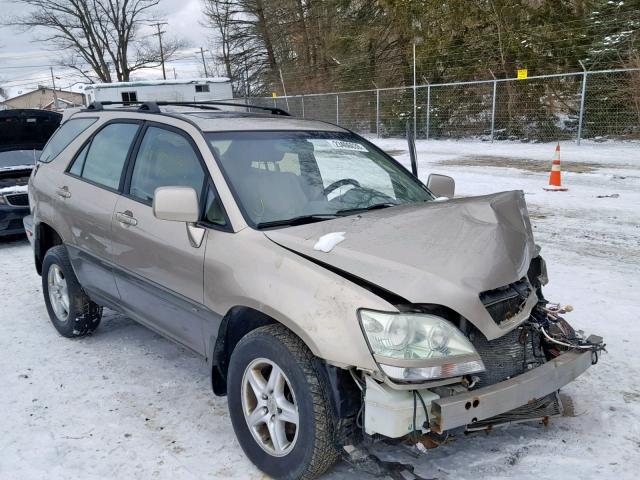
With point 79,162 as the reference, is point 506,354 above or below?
below

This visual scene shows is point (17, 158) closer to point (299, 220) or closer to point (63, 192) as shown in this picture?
point (63, 192)

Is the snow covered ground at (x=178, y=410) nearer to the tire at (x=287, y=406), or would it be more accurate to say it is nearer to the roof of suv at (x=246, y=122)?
the tire at (x=287, y=406)

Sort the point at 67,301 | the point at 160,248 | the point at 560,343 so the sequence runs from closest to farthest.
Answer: the point at 560,343, the point at 160,248, the point at 67,301

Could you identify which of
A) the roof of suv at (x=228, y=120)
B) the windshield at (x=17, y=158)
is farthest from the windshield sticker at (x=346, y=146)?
the windshield at (x=17, y=158)

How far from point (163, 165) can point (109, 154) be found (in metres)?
0.78

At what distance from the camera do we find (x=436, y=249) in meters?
2.62

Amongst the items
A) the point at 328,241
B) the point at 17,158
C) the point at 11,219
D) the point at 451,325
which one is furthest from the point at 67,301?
the point at 17,158

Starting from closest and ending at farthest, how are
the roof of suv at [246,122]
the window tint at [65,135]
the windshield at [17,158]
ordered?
the roof of suv at [246,122] → the window tint at [65,135] → the windshield at [17,158]

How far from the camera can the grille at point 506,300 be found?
2520mm

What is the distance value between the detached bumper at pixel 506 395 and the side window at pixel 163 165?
1793 millimetres

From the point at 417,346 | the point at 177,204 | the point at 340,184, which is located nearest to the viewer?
the point at 417,346

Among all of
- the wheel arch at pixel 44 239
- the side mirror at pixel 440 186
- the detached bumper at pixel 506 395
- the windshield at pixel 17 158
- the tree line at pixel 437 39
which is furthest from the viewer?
the tree line at pixel 437 39

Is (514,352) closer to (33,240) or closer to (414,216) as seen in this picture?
(414,216)

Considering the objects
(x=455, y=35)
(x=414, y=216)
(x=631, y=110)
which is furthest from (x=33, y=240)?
(x=455, y=35)
